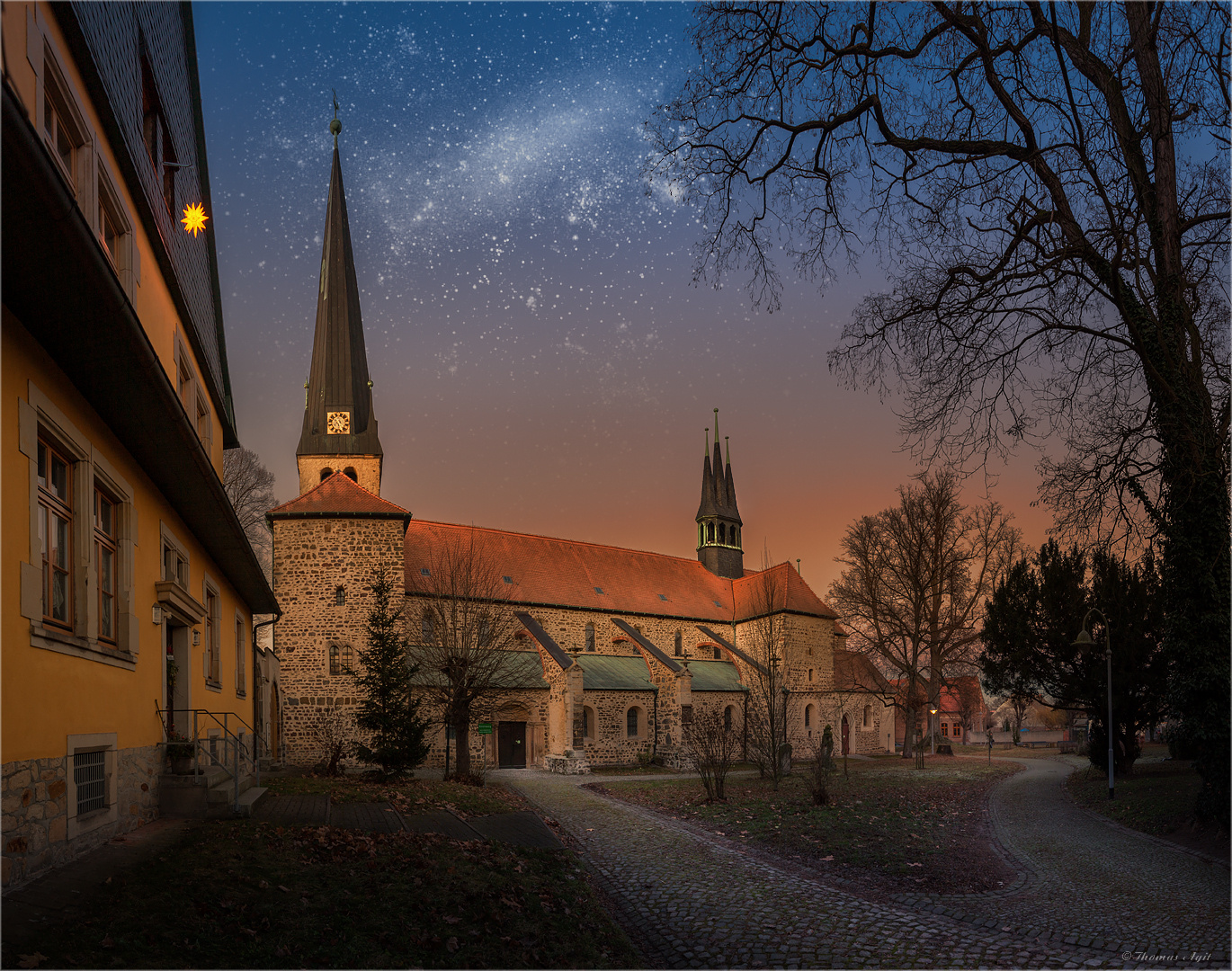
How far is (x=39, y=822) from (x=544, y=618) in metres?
34.0

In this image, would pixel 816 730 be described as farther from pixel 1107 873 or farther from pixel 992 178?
pixel 992 178

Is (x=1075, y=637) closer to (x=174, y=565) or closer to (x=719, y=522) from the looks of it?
(x=174, y=565)

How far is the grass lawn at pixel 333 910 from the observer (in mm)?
5062

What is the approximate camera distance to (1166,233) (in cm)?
1034

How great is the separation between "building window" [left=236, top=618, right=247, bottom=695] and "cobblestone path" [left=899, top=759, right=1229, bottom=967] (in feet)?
47.8

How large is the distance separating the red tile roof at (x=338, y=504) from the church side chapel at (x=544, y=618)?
0.07m

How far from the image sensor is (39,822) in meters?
5.86

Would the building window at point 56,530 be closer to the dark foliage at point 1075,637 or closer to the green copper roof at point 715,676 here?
the dark foliage at point 1075,637

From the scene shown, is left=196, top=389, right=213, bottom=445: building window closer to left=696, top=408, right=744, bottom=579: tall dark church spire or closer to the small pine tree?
the small pine tree

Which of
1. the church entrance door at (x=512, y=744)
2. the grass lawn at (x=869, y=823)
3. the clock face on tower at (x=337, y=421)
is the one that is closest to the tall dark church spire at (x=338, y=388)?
the clock face on tower at (x=337, y=421)

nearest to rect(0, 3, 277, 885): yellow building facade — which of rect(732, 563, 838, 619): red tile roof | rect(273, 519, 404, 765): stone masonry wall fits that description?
rect(273, 519, 404, 765): stone masonry wall

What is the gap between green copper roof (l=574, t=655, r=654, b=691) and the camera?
36.3 m

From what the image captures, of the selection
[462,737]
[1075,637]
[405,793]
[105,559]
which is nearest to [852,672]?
[1075,637]

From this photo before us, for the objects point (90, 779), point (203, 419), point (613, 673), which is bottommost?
point (613, 673)
